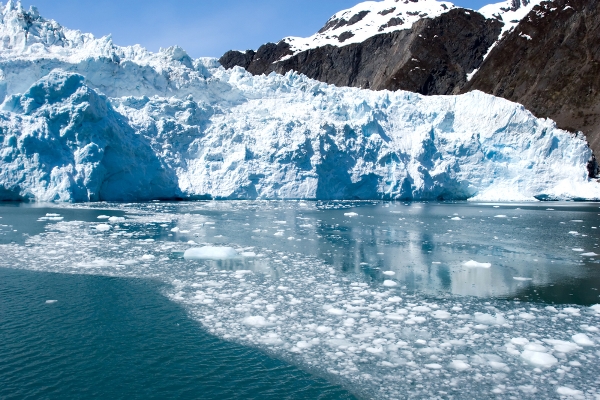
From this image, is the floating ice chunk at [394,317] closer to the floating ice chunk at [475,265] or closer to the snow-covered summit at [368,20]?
the floating ice chunk at [475,265]

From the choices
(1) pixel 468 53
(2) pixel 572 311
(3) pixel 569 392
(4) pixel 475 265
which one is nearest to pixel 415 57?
(1) pixel 468 53

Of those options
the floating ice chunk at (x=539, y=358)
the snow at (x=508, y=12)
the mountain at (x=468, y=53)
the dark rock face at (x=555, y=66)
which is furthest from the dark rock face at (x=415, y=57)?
the floating ice chunk at (x=539, y=358)

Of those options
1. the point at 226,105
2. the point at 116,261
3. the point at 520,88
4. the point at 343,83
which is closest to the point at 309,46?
the point at 343,83

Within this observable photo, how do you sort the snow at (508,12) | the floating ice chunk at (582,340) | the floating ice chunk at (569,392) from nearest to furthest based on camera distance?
the floating ice chunk at (569,392) < the floating ice chunk at (582,340) < the snow at (508,12)

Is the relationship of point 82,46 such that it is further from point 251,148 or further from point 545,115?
point 545,115

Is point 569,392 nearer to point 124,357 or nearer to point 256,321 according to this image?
point 256,321

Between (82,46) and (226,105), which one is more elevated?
(82,46)

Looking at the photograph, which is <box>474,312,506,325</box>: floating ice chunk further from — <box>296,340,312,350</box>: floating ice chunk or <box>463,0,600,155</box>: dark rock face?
<box>463,0,600,155</box>: dark rock face
